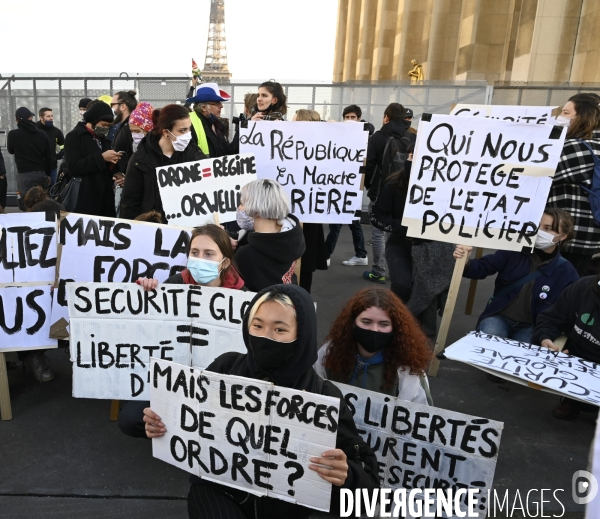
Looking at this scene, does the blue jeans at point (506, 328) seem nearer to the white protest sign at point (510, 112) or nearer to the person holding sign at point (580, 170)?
the person holding sign at point (580, 170)

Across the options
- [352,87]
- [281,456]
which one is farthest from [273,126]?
[352,87]

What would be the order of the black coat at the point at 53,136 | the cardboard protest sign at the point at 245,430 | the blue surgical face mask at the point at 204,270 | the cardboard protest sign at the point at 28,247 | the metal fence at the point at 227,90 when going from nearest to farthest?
the cardboard protest sign at the point at 245,430, the blue surgical face mask at the point at 204,270, the cardboard protest sign at the point at 28,247, the black coat at the point at 53,136, the metal fence at the point at 227,90

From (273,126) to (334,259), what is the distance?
330cm

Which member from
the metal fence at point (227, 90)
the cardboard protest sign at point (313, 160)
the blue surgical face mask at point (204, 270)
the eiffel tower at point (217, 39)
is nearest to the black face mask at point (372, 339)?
the blue surgical face mask at point (204, 270)

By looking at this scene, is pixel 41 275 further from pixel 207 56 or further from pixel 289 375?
pixel 207 56

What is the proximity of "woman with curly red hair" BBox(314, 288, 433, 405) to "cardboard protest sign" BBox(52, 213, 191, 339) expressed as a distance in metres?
1.40

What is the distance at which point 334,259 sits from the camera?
25.6 feet

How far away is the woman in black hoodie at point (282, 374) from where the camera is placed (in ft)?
6.55

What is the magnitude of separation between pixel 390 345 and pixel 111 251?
6.26 feet

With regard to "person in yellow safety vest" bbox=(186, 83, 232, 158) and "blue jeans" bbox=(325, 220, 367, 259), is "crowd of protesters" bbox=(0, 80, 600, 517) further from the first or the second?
"blue jeans" bbox=(325, 220, 367, 259)

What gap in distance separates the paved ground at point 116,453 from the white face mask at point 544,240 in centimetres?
112

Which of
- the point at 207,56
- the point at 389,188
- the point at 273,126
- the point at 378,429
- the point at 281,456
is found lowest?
the point at 378,429

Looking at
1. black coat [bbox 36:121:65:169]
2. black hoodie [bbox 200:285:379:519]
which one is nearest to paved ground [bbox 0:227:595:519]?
black hoodie [bbox 200:285:379:519]

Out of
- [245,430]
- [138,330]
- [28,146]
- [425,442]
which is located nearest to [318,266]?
[138,330]
